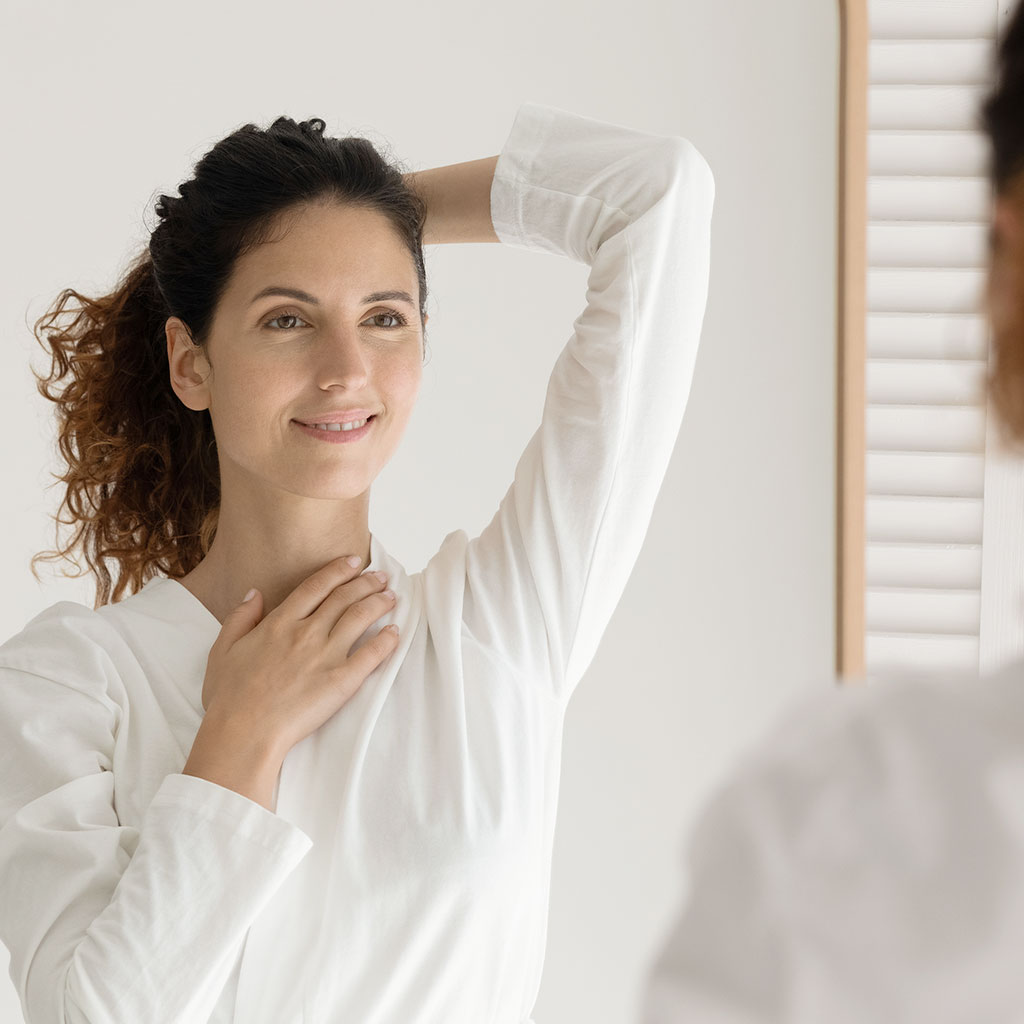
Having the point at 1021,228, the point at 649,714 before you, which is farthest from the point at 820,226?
the point at 1021,228

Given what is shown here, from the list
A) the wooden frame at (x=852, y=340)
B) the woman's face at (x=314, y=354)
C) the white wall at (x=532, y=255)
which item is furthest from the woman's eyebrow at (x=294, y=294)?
the wooden frame at (x=852, y=340)

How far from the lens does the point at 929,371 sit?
1.99 metres

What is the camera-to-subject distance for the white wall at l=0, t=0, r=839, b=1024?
79.3 inches

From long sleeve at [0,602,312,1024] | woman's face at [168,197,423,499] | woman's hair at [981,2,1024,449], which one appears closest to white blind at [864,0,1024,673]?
woman's face at [168,197,423,499]

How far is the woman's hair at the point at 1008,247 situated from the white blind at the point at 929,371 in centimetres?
161

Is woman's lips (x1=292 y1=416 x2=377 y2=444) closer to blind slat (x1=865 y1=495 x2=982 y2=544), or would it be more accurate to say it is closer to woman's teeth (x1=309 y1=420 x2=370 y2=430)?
woman's teeth (x1=309 y1=420 x2=370 y2=430)

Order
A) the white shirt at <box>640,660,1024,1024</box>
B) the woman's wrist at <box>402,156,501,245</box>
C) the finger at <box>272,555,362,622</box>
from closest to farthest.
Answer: the white shirt at <box>640,660,1024,1024</box> < the finger at <box>272,555,362,622</box> < the woman's wrist at <box>402,156,501,245</box>

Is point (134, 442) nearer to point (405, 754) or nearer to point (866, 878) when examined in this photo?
point (405, 754)

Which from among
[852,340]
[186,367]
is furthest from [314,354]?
[852,340]

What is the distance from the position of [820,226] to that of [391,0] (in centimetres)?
80

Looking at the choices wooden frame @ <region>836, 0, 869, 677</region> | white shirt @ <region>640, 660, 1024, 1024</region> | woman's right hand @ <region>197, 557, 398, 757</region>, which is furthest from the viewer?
wooden frame @ <region>836, 0, 869, 677</region>

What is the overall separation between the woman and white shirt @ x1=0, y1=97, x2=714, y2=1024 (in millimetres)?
752

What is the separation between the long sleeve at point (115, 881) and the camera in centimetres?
98

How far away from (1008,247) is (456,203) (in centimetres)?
109
